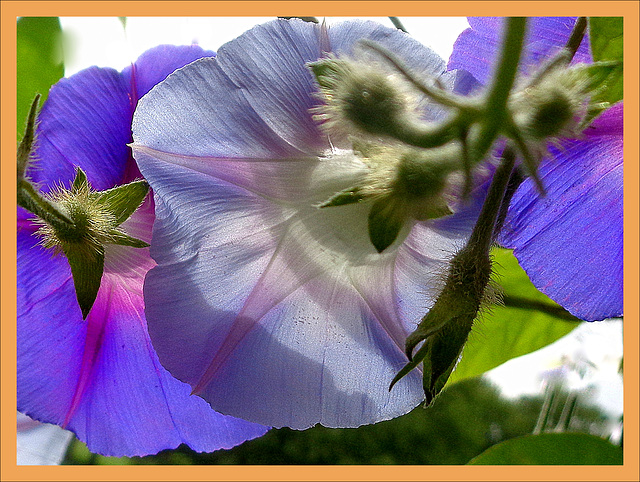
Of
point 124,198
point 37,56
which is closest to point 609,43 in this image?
point 124,198

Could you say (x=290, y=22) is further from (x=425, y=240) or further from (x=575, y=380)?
(x=575, y=380)

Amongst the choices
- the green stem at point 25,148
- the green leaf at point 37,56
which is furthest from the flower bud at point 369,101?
the green leaf at point 37,56

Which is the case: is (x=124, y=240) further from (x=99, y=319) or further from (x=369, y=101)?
(x=369, y=101)

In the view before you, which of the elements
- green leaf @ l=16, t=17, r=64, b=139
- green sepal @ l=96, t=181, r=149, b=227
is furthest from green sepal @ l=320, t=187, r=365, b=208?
green leaf @ l=16, t=17, r=64, b=139

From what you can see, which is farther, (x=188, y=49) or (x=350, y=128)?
(x=188, y=49)

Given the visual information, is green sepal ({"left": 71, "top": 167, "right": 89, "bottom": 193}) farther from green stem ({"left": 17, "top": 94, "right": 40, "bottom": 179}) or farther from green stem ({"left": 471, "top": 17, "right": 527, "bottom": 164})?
green stem ({"left": 471, "top": 17, "right": 527, "bottom": 164})

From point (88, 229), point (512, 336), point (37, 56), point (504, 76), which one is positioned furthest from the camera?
point (512, 336)

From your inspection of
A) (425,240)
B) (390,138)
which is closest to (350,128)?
(390,138)
